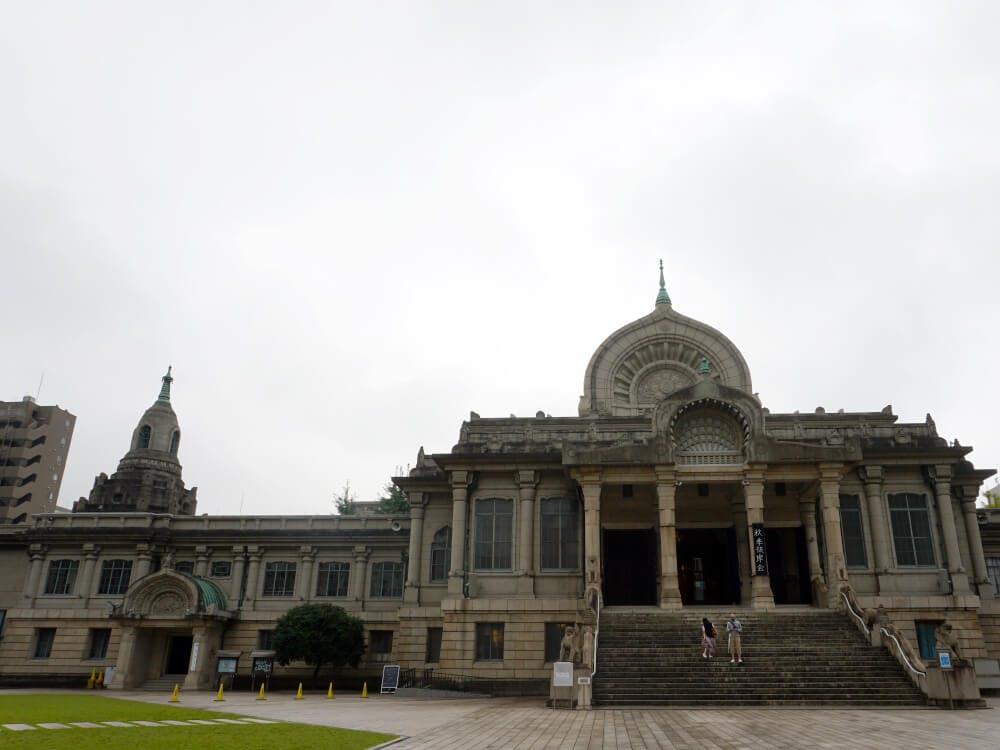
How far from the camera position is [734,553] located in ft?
110

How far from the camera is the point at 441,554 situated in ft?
117

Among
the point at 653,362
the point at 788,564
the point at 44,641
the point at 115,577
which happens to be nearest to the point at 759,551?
the point at 788,564

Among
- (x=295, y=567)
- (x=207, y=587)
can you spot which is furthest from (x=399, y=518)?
(x=207, y=587)

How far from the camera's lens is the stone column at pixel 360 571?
41.2 m

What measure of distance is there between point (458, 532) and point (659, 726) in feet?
58.1

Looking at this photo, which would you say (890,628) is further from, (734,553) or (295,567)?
(295,567)

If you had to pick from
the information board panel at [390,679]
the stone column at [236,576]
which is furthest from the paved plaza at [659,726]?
the stone column at [236,576]

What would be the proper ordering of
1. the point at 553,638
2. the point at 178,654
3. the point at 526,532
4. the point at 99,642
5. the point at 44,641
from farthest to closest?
1. the point at 44,641
2. the point at 99,642
3. the point at 178,654
4. the point at 526,532
5. the point at 553,638

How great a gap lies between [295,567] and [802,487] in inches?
1096

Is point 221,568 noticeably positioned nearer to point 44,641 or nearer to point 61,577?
point 61,577

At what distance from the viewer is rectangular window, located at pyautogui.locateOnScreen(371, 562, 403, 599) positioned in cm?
4116

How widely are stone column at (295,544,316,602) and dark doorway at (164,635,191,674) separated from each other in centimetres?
660

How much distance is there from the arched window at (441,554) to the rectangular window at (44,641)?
2361cm

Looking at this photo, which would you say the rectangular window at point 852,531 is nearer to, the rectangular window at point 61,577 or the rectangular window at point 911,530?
the rectangular window at point 911,530
